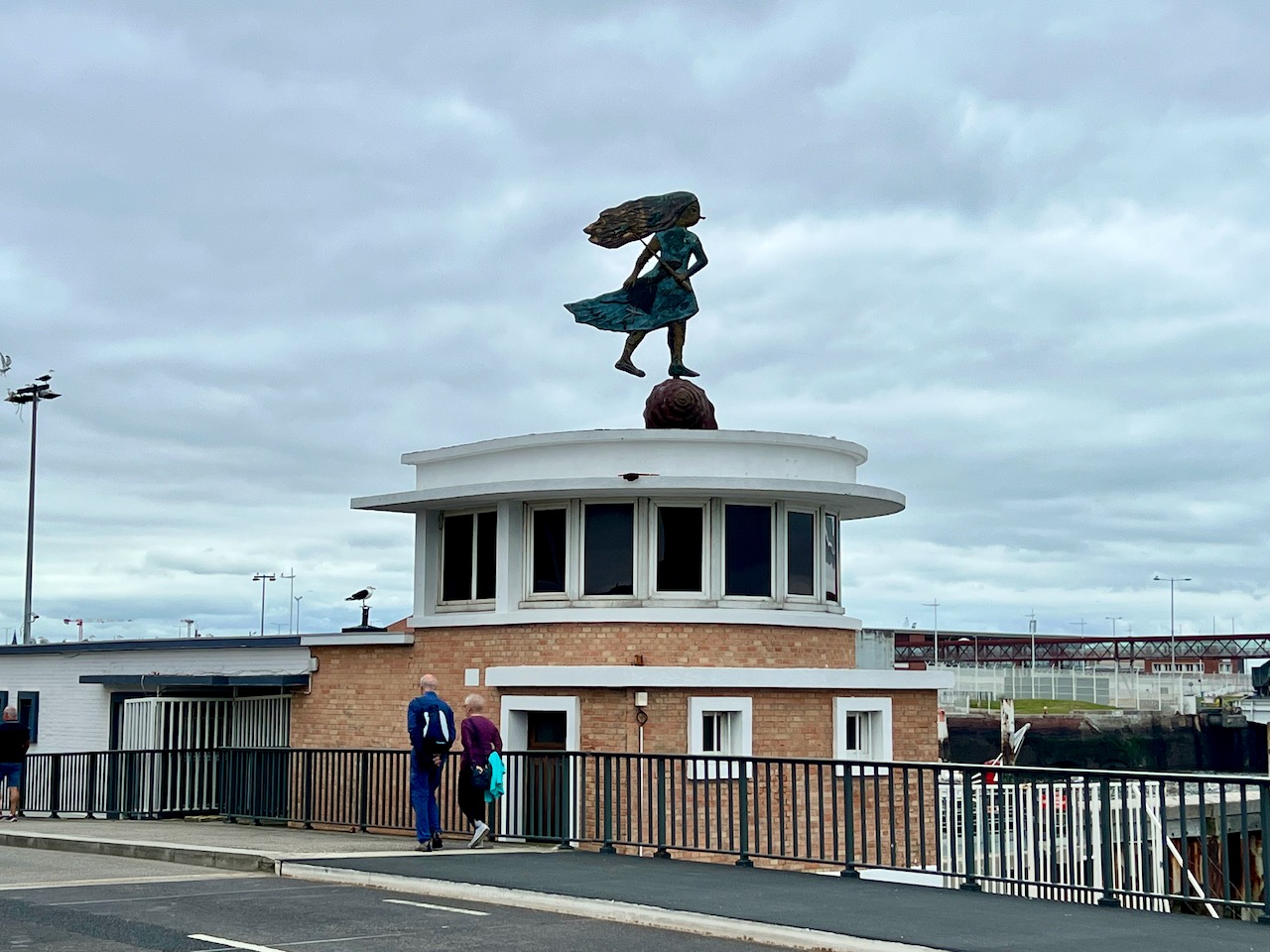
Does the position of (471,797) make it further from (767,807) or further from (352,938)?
(352,938)

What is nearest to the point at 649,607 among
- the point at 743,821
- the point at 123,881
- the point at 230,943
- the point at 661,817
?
the point at 661,817

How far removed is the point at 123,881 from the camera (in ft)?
42.9

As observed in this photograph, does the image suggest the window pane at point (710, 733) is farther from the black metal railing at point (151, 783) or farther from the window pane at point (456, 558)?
the black metal railing at point (151, 783)

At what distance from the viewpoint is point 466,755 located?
1522cm

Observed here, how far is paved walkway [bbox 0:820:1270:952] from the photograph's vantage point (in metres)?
9.73

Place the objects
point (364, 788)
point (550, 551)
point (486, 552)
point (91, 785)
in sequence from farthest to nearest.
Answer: point (91, 785), point (486, 552), point (550, 551), point (364, 788)

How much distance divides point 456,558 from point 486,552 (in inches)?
24.9

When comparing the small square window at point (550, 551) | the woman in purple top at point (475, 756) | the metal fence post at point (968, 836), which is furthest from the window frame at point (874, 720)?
the metal fence post at point (968, 836)

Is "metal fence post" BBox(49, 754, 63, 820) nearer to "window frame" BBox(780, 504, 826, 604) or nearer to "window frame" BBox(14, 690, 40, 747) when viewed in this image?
"window frame" BBox(14, 690, 40, 747)

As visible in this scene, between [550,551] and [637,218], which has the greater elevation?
[637,218]

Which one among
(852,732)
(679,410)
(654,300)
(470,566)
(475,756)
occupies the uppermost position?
(654,300)

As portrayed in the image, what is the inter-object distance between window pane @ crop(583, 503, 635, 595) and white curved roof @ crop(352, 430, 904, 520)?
284 millimetres

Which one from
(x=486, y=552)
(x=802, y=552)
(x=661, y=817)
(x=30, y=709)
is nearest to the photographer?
(x=661, y=817)

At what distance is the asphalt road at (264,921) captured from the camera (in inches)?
381
